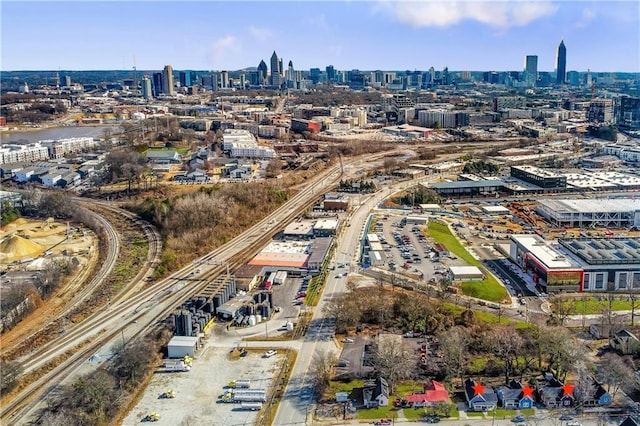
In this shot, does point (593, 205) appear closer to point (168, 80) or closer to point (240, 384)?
point (240, 384)

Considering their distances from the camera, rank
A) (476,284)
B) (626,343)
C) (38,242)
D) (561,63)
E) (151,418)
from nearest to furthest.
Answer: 1. (151,418)
2. (626,343)
3. (476,284)
4. (38,242)
5. (561,63)

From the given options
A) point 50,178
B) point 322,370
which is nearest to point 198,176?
point 50,178

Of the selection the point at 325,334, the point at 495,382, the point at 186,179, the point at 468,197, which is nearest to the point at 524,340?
the point at 495,382

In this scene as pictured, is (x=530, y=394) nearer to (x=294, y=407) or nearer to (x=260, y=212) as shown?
(x=294, y=407)

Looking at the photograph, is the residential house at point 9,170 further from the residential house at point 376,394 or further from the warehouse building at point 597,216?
the residential house at point 376,394

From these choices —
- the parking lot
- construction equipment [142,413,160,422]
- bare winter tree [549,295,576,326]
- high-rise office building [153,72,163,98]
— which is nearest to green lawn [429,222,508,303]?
the parking lot

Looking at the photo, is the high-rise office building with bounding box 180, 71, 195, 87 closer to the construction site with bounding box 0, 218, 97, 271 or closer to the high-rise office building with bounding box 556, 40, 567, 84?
the high-rise office building with bounding box 556, 40, 567, 84

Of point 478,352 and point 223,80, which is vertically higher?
point 223,80

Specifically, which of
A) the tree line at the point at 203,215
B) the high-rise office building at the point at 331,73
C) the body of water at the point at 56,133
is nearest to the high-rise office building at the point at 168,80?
the body of water at the point at 56,133
